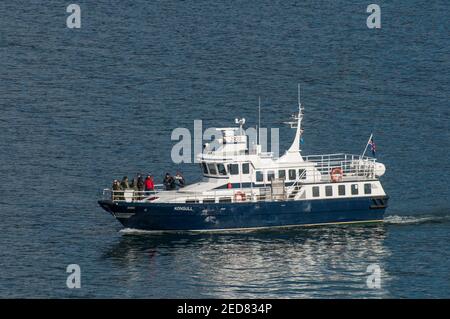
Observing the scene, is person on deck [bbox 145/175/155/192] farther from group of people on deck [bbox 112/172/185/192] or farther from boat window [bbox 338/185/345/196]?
boat window [bbox 338/185/345/196]

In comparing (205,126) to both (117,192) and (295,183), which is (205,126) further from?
(117,192)

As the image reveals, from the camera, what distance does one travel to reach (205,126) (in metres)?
163

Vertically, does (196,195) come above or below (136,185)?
below

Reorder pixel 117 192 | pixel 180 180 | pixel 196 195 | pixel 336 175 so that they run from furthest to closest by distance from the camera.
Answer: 1. pixel 180 180
2. pixel 336 175
3. pixel 196 195
4. pixel 117 192

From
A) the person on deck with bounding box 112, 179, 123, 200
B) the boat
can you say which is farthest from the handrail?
the person on deck with bounding box 112, 179, 123, 200

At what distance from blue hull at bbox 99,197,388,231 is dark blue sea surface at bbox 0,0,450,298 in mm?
1104

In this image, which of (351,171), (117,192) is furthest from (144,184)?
(351,171)

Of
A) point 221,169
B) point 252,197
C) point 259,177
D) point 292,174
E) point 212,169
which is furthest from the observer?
point 292,174

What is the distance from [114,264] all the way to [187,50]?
6969cm

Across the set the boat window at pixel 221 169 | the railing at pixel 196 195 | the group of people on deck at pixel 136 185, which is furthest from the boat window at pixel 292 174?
the group of people on deck at pixel 136 185

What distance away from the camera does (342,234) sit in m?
133

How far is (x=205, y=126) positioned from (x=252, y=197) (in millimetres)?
30333

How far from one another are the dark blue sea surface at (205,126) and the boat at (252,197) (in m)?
1.43

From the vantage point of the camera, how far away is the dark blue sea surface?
4734 inches
